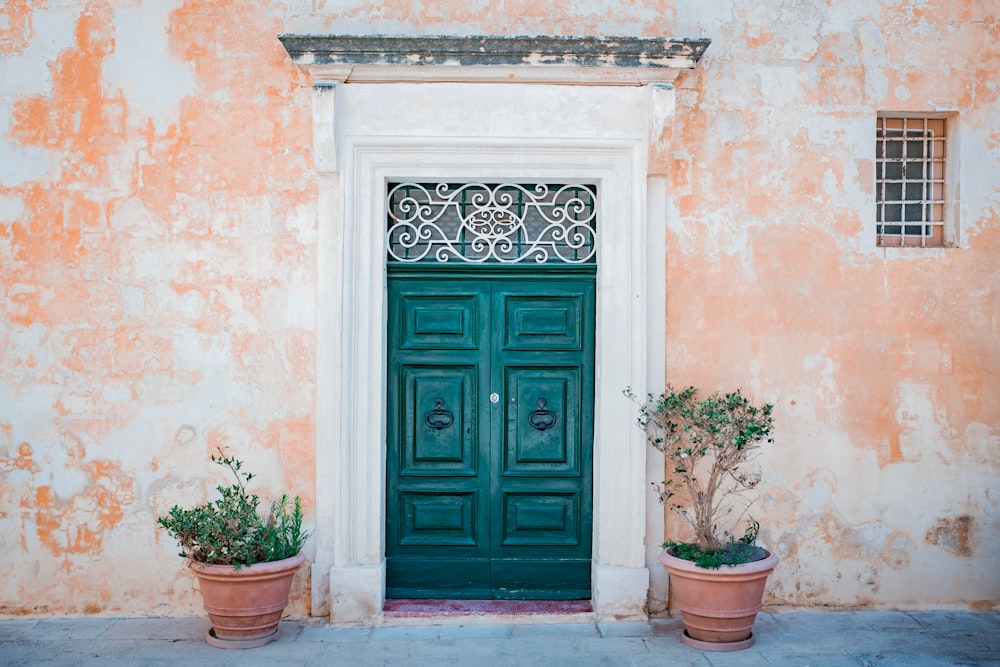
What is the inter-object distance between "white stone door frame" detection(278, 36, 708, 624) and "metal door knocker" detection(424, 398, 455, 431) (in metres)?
0.35

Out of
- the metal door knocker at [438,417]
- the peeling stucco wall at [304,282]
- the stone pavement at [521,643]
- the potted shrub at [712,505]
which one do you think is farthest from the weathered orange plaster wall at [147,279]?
the potted shrub at [712,505]

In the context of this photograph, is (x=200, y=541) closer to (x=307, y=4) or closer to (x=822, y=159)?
(x=307, y=4)

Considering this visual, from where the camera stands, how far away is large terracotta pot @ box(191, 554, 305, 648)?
5.45 m

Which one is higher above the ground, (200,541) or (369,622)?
(200,541)

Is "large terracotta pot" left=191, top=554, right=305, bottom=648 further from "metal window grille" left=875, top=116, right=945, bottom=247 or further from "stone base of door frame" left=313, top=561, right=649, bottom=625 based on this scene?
"metal window grille" left=875, top=116, right=945, bottom=247

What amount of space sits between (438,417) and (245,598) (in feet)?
5.31

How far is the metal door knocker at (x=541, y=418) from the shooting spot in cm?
633

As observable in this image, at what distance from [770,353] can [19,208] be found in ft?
15.6

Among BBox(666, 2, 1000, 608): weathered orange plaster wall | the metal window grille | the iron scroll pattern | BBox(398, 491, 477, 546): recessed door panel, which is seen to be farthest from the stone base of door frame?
the metal window grille

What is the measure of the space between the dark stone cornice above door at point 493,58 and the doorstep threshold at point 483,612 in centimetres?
328

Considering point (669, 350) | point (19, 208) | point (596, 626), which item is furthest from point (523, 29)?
point (596, 626)

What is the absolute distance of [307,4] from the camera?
241 inches

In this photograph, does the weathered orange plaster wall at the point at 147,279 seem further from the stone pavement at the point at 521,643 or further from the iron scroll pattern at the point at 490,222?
the iron scroll pattern at the point at 490,222

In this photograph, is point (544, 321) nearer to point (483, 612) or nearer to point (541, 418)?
point (541, 418)
